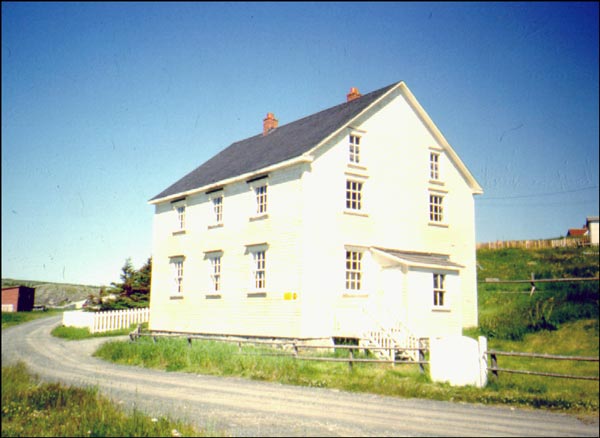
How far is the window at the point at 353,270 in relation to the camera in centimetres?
2272

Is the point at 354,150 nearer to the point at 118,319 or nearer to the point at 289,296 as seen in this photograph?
the point at 289,296

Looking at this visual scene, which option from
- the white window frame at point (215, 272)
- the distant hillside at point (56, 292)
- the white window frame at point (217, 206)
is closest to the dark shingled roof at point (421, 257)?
the white window frame at point (215, 272)

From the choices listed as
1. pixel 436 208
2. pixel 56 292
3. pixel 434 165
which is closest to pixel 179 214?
pixel 436 208

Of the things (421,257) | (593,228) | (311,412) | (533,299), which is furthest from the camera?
(593,228)

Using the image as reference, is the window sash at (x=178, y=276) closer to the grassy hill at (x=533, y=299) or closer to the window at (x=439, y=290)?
the window at (x=439, y=290)

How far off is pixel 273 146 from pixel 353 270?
324 inches

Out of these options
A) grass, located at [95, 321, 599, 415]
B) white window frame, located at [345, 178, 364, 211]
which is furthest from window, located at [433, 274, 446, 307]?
white window frame, located at [345, 178, 364, 211]

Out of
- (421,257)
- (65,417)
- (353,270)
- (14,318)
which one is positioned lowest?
(65,417)

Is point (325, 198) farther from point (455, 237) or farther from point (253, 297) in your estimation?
point (455, 237)

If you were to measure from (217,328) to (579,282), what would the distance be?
17.3 metres

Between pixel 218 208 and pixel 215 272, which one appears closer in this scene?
pixel 215 272

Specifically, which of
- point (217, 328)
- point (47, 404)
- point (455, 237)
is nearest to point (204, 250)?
point (217, 328)

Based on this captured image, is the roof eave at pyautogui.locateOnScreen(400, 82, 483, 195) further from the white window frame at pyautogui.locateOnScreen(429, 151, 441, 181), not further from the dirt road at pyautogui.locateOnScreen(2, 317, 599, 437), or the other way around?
the dirt road at pyautogui.locateOnScreen(2, 317, 599, 437)

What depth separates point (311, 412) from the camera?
1023cm
